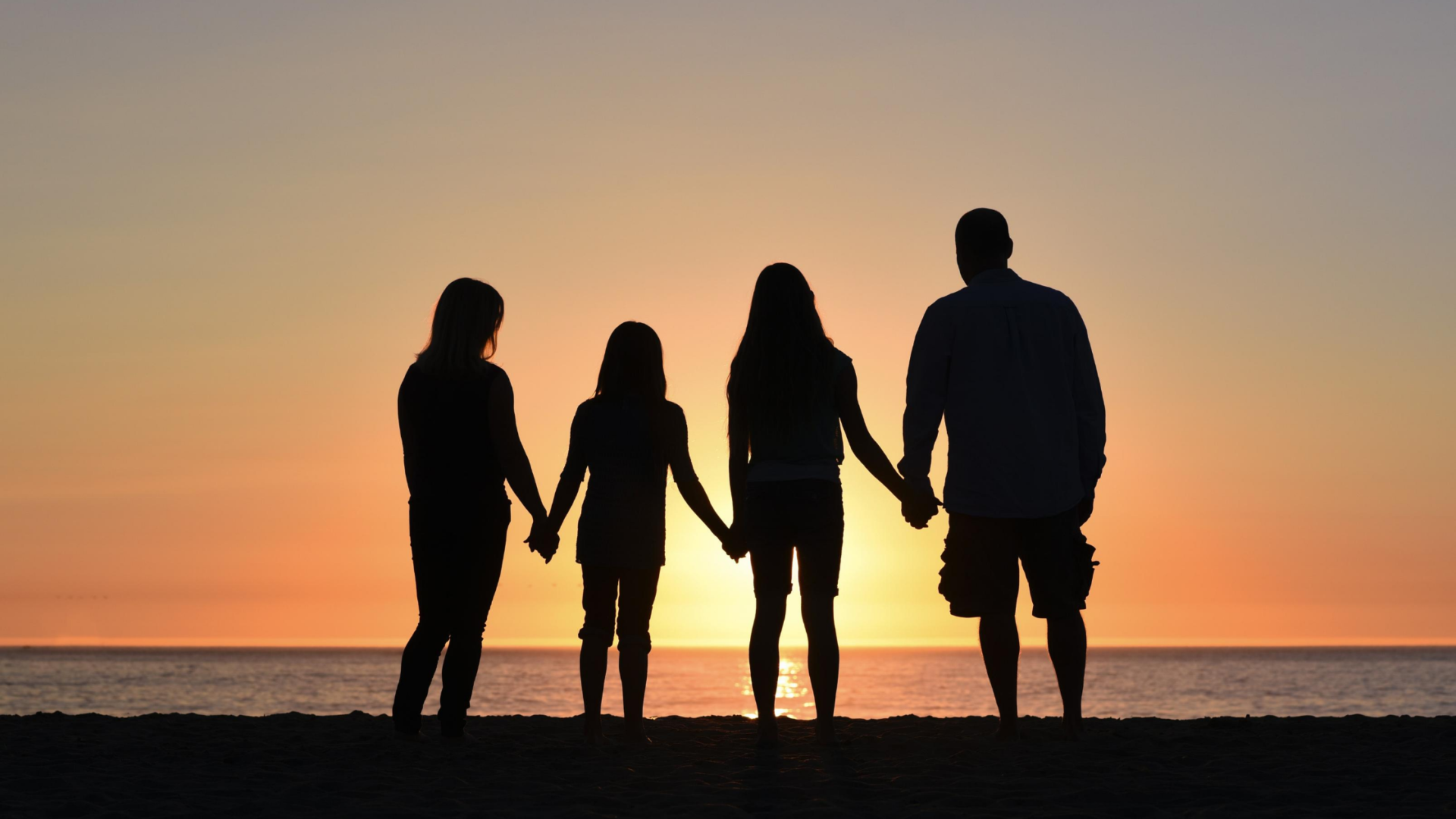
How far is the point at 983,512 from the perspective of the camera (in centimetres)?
563

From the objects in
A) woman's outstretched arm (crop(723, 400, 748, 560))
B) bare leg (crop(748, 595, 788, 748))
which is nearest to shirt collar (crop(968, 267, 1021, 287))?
woman's outstretched arm (crop(723, 400, 748, 560))

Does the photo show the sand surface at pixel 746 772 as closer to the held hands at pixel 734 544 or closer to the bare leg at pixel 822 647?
the bare leg at pixel 822 647

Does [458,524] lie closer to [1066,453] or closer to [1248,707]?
[1066,453]

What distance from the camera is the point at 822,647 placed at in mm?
5711

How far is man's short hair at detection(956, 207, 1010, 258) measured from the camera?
5938 mm

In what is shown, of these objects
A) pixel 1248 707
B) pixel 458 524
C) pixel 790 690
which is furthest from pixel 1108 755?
pixel 790 690

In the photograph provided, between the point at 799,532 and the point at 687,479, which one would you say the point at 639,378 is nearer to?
the point at 687,479

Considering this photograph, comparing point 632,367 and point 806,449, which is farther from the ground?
point 632,367

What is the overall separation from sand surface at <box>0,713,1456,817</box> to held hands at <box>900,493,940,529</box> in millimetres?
1091

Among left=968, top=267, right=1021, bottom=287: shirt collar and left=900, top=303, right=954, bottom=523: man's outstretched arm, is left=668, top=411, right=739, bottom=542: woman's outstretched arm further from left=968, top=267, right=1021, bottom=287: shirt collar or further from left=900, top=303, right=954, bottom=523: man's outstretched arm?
left=968, top=267, right=1021, bottom=287: shirt collar

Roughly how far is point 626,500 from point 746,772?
164 cm

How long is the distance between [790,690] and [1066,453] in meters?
59.3

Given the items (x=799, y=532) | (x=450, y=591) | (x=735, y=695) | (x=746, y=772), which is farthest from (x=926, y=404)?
(x=735, y=695)

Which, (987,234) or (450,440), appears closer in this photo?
(987,234)
